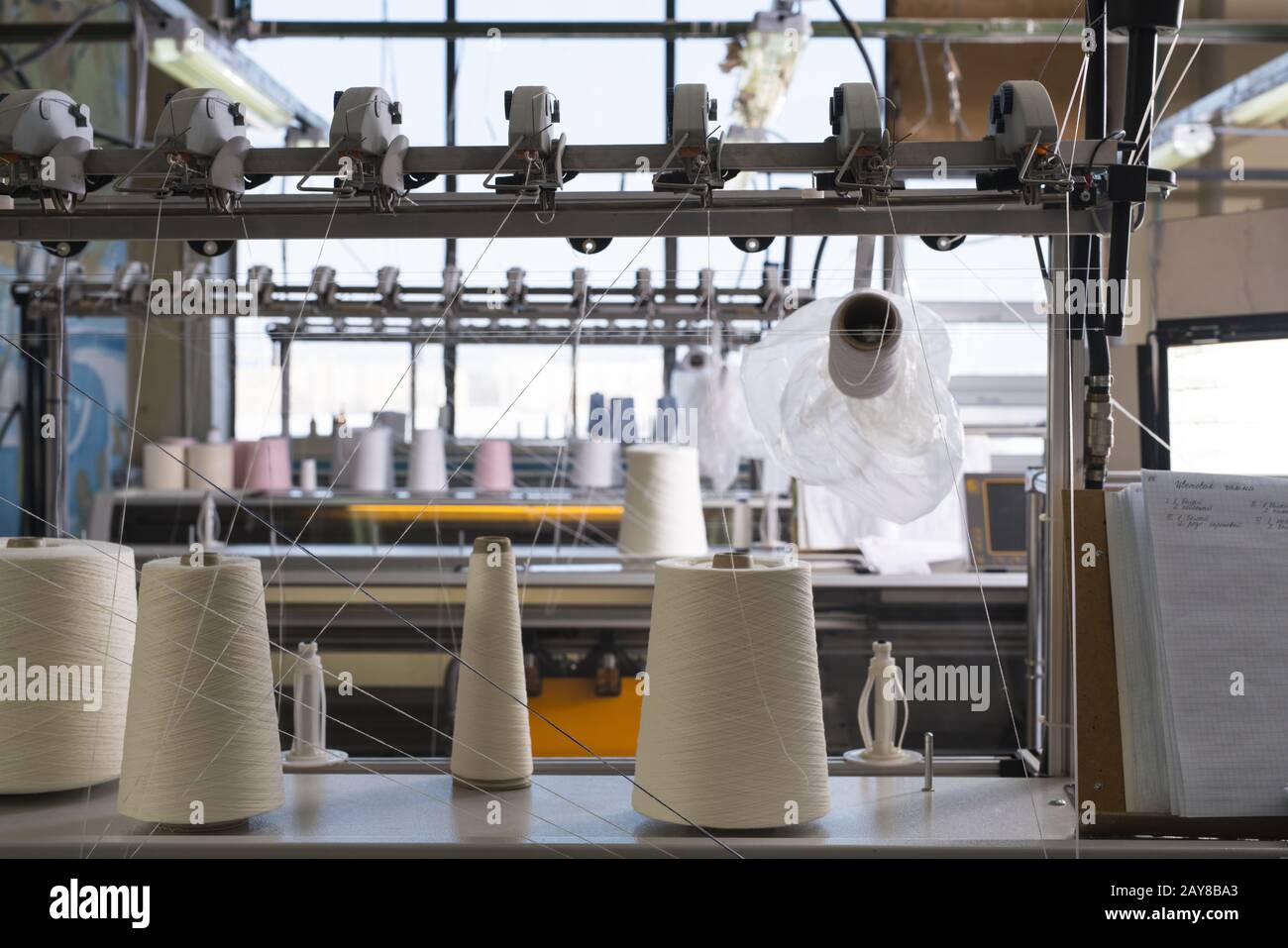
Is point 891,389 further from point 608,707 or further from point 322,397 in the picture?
point 322,397

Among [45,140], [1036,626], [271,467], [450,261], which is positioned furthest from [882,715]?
[450,261]

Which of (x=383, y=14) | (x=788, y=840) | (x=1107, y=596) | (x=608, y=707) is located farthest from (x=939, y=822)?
(x=383, y=14)

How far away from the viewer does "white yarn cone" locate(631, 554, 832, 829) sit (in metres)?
1.07

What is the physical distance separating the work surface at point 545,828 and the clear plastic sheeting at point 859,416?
1.74 ft

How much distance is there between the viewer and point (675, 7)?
562 centimetres

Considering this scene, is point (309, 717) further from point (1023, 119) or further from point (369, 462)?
point (369, 462)

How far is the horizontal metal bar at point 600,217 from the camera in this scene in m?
1.27

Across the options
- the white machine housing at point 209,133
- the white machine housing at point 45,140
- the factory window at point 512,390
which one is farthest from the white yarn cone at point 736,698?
the factory window at point 512,390

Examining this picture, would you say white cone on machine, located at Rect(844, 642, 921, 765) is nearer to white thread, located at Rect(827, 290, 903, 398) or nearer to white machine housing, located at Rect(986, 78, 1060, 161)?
white thread, located at Rect(827, 290, 903, 398)

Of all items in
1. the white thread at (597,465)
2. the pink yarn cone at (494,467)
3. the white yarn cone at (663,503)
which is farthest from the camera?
the pink yarn cone at (494,467)

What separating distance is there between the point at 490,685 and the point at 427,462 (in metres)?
2.51

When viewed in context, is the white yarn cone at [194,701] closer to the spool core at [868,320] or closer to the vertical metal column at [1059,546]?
the spool core at [868,320]

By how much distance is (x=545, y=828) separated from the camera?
1139mm
